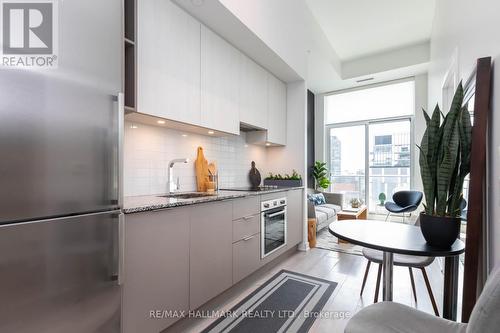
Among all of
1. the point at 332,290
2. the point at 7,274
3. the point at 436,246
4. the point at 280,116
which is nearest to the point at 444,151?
the point at 436,246

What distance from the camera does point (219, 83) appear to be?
241 centimetres

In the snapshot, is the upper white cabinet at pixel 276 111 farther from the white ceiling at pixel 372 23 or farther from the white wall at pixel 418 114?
the white wall at pixel 418 114

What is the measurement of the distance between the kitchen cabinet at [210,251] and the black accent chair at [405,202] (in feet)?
12.1

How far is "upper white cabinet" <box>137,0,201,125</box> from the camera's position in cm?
169

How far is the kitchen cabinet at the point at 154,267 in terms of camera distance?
1.34 metres

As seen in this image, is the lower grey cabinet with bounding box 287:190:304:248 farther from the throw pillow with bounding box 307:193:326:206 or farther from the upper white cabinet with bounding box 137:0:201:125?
the upper white cabinet with bounding box 137:0:201:125

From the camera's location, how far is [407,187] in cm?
529

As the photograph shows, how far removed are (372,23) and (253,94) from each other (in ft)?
9.29

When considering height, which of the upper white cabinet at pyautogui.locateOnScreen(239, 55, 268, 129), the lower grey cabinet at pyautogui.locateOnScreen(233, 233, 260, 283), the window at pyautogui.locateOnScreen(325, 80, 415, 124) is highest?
the window at pyautogui.locateOnScreen(325, 80, 415, 124)

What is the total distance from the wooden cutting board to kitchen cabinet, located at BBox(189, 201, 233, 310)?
62 centimetres

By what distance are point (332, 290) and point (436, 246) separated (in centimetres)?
130

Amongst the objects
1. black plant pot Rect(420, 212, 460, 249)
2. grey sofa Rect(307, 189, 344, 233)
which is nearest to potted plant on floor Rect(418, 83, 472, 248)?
black plant pot Rect(420, 212, 460, 249)

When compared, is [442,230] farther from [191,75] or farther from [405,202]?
[405,202]
